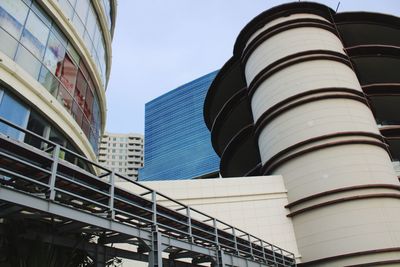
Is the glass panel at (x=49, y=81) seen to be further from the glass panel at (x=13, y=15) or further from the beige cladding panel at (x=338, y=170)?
the beige cladding panel at (x=338, y=170)

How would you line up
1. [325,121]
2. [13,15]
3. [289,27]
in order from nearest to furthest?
[13,15] → [325,121] → [289,27]

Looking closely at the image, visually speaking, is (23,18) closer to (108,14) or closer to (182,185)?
(108,14)

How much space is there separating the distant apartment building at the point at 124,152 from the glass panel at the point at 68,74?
12378 cm

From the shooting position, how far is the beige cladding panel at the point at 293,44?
2723cm

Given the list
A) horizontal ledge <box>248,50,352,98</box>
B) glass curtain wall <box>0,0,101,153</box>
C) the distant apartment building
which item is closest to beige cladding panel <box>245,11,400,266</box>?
horizontal ledge <box>248,50,352,98</box>

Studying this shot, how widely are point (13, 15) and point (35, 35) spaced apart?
1.13m

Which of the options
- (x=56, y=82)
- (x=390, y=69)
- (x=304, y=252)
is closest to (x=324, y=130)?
(x=304, y=252)

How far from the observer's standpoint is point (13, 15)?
1130cm

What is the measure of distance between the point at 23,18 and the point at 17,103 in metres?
2.98

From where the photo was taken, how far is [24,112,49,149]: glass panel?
11734mm

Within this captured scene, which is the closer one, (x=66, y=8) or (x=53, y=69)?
(x=53, y=69)

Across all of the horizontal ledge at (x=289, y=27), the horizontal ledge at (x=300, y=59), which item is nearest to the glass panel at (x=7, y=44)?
the horizontal ledge at (x=300, y=59)

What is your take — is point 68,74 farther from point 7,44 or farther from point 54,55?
point 7,44

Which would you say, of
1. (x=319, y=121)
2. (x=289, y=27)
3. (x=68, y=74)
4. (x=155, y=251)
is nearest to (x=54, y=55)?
(x=68, y=74)
